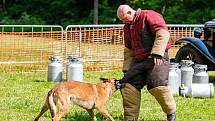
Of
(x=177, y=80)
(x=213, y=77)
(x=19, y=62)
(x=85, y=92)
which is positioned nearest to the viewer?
(x=85, y=92)

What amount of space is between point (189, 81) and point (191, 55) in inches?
85.7

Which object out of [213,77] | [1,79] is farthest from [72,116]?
[213,77]

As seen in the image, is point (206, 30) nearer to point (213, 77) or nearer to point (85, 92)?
point (213, 77)

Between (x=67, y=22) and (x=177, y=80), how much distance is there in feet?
83.9

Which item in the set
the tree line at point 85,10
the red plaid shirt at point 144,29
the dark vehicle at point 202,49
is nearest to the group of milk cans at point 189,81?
the dark vehicle at point 202,49

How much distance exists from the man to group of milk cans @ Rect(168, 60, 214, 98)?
8.27 ft

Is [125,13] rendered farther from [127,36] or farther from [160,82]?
[160,82]

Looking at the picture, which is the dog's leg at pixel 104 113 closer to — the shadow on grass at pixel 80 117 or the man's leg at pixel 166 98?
the shadow on grass at pixel 80 117

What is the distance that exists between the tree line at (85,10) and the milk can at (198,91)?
1986 centimetres

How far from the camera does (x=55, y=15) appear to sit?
37906mm

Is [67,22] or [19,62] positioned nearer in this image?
[19,62]

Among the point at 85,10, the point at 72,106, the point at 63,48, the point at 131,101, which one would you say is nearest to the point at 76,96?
the point at 131,101

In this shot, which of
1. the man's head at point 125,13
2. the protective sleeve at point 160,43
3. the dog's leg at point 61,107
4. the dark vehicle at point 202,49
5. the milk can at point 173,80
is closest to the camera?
the dog's leg at point 61,107

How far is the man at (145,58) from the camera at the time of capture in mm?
7723
